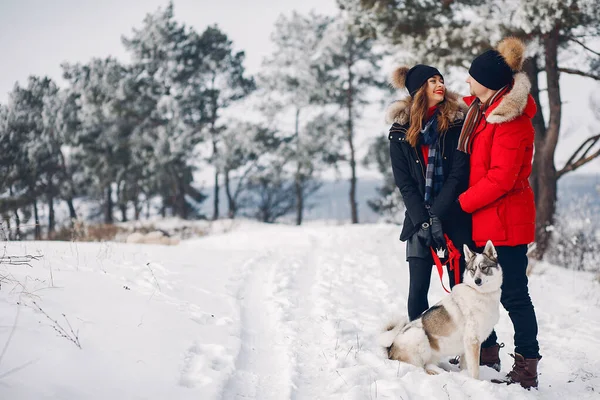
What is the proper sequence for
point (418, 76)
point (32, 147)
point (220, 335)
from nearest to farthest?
1. point (418, 76)
2. point (220, 335)
3. point (32, 147)

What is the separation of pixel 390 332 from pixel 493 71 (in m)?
2.11

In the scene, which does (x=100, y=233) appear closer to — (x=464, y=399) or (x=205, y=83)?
(x=205, y=83)

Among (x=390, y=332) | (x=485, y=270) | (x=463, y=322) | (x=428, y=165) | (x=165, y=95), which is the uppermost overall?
(x=165, y=95)

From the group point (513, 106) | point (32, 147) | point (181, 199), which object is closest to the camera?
point (513, 106)

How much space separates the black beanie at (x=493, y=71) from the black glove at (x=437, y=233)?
3.38 feet

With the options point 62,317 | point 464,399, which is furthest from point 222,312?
point 464,399

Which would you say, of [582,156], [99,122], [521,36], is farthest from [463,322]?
[99,122]

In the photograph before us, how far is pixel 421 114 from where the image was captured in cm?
310

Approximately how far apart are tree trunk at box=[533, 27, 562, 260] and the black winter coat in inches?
286

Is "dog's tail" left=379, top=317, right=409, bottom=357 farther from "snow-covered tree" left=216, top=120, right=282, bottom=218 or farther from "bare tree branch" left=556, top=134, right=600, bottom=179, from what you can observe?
"snow-covered tree" left=216, top=120, right=282, bottom=218

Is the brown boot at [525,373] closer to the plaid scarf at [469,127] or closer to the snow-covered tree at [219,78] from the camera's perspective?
the plaid scarf at [469,127]

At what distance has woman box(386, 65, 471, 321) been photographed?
9.89ft

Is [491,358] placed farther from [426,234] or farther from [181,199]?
[181,199]

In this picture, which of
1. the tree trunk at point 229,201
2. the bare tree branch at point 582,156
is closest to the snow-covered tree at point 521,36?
the bare tree branch at point 582,156
